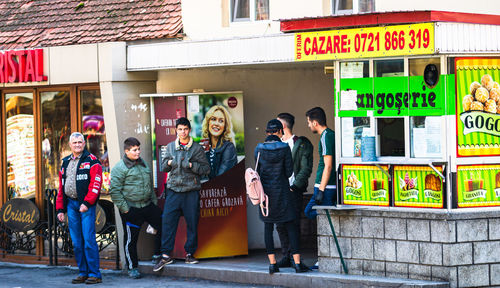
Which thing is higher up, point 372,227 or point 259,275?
point 372,227

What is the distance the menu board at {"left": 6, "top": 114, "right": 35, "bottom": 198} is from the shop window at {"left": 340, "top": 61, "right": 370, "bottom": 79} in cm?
566

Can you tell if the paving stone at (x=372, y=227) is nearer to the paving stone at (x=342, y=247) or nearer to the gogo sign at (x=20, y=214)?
the paving stone at (x=342, y=247)

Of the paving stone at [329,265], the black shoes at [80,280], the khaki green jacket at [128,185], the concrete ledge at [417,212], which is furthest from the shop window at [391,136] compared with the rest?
the black shoes at [80,280]

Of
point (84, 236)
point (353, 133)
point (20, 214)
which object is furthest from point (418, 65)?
point (20, 214)

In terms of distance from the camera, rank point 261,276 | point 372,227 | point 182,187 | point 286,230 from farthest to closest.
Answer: point 182,187 < point 286,230 < point 261,276 < point 372,227

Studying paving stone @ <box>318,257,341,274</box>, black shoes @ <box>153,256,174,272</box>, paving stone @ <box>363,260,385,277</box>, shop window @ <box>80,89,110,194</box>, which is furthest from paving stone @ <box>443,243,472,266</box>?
shop window @ <box>80,89,110,194</box>

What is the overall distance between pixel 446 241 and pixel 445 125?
1266 mm

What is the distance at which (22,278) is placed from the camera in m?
12.6

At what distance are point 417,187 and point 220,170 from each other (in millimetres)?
3326

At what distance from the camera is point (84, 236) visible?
11.8 m

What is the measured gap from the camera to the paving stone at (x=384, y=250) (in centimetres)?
1046

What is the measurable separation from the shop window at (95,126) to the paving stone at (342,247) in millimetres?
3974

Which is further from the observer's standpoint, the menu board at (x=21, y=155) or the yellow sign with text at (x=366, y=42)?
the menu board at (x=21, y=155)

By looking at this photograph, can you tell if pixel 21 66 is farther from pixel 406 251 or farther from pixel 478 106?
pixel 478 106
